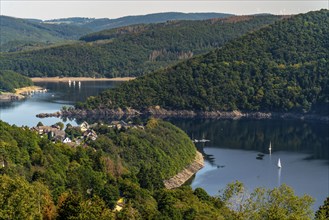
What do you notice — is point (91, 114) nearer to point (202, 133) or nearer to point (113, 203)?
point (202, 133)

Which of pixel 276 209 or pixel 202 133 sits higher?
pixel 276 209

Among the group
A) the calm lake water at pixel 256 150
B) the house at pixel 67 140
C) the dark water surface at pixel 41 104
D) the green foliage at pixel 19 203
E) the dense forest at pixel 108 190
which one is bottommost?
the dark water surface at pixel 41 104

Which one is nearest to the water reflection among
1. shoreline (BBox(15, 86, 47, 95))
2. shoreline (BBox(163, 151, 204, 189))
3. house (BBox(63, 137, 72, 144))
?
shoreline (BBox(163, 151, 204, 189))

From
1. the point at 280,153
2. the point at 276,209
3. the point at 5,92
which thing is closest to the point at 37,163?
the point at 276,209

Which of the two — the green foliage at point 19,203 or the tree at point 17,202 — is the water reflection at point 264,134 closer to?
the green foliage at point 19,203

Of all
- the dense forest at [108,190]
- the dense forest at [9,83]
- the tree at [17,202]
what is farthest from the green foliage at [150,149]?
the dense forest at [9,83]

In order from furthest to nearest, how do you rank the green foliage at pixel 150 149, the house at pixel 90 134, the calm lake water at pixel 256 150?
the house at pixel 90 134 < the calm lake water at pixel 256 150 < the green foliage at pixel 150 149

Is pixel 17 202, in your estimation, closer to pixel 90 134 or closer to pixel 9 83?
pixel 90 134
